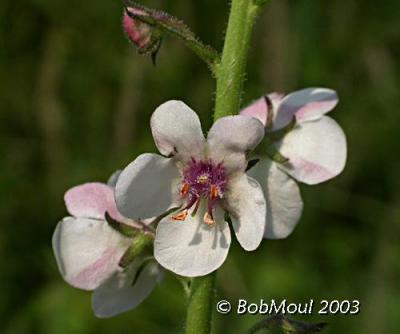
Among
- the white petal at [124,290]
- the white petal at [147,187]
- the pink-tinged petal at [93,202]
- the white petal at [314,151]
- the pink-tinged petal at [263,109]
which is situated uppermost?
the pink-tinged petal at [263,109]

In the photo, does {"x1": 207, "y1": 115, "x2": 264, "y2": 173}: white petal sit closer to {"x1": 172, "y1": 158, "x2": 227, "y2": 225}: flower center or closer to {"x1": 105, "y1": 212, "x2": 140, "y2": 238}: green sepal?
{"x1": 172, "y1": 158, "x2": 227, "y2": 225}: flower center

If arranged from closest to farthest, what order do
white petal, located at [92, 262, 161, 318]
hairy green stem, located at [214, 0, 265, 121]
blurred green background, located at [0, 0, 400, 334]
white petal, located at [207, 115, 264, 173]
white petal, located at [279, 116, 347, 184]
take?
white petal, located at [207, 115, 264, 173] < hairy green stem, located at [214, 0, 265, 121] < white petal, located at [279, 116, 347, 184] < white petal, located at [92, 262, 161, 318] < blurred green background, located at [0, 0, 400, 334]

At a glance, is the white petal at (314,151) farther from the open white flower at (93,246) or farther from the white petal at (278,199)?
the open white flower at (93,246)

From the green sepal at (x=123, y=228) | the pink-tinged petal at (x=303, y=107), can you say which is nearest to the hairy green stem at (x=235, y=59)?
the pink-tinged petal at (x=303, y=107)

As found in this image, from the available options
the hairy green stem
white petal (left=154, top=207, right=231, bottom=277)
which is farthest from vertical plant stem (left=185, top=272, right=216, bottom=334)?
the hairy green stem

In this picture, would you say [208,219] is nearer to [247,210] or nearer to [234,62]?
[247,210]

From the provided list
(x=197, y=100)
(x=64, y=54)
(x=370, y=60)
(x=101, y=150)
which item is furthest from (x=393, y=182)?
(x=64, y=54)

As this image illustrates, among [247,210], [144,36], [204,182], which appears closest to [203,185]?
[204,182]
